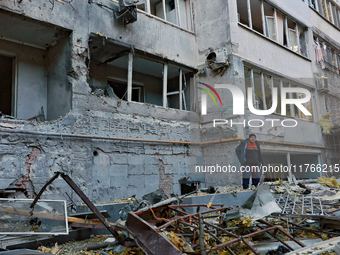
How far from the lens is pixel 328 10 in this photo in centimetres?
1755

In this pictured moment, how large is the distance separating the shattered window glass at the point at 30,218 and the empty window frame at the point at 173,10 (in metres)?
7.16

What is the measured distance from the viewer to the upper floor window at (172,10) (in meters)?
10.1

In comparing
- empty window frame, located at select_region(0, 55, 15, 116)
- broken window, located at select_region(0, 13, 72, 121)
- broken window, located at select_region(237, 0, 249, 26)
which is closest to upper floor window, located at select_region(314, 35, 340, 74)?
broken window, located at select_region(237, 0, 249, 26)

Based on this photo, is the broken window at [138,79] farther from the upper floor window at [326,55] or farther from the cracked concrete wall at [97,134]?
the upper floor window at [326,55]

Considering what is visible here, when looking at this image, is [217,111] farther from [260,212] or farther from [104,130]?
[260,212]

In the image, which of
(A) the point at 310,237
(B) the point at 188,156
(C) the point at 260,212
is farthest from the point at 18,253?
(B) the point at 188,156

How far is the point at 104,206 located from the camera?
6.00 meters

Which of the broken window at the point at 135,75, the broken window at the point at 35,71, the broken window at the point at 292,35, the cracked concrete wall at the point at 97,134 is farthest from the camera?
the broken window at the point at 292,35

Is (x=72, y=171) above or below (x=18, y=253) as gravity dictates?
above

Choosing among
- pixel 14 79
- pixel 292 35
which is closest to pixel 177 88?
pixel 14 79

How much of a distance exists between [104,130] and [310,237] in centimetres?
539

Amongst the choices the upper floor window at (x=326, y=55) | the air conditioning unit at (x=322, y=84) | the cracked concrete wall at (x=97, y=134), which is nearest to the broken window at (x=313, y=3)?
the upper floor window at (x=326, y=55)

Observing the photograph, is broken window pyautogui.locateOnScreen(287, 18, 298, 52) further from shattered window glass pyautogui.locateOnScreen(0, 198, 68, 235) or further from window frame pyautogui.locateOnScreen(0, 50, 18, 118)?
shattered window glass pyautogui.locateOnScreen(0, 198, 68, 235)

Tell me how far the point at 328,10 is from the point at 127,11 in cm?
1477
